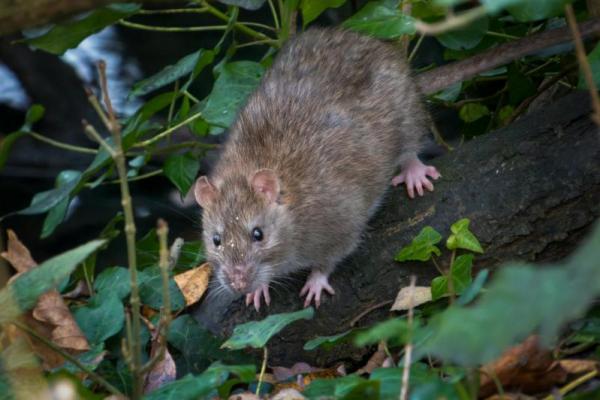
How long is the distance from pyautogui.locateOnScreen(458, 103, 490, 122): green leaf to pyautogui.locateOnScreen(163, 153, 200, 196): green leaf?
1632 millimetres

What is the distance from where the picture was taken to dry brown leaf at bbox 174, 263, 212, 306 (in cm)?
450

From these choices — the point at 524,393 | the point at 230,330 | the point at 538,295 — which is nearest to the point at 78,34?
the point at 230,330

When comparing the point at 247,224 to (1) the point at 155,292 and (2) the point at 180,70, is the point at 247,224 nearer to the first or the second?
(1) the point at 155,292

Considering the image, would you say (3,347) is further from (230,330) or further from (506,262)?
(506,262)

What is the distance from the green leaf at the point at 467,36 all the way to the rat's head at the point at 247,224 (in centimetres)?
110

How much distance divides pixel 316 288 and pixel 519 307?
2.35 meters

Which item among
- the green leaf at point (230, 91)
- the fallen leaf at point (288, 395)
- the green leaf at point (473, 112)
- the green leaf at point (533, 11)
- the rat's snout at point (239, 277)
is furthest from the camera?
the green leaf at point (473, 112)

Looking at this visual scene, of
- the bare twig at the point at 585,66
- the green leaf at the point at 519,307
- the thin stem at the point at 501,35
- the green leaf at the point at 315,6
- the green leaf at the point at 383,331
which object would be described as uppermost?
the bare twig at the point at 585,66

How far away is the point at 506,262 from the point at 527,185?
323mm

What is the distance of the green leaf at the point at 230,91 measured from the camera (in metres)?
4.73

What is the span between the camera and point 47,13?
7.87ft

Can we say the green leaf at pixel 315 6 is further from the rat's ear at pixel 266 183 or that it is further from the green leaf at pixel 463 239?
the green leaf at pixel 463 239

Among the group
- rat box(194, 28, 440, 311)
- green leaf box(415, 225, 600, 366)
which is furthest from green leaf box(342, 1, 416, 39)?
green leaf box(415, 225, 600, 366)

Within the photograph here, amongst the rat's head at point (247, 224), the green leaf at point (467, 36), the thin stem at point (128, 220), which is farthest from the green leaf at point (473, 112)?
the thin stem at point (128, 220)
